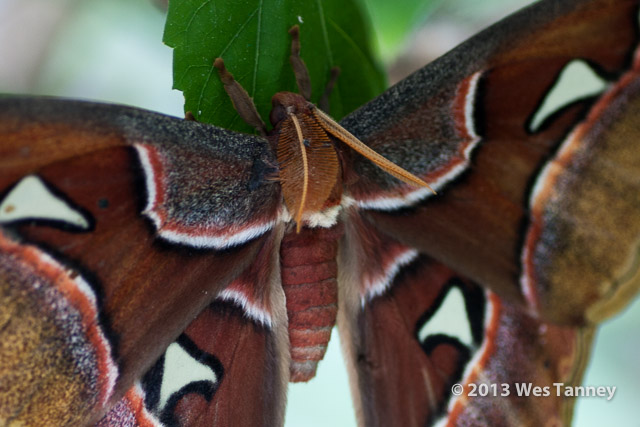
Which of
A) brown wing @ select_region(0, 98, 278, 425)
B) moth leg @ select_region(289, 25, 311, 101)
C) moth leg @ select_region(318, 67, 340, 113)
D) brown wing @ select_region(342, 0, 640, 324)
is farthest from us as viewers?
moth leg @ select_region(318, 67, 340, 113)

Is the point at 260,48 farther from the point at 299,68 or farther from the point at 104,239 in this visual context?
the point at 104,239

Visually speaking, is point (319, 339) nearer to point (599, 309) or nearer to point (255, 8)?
point (599, 309)

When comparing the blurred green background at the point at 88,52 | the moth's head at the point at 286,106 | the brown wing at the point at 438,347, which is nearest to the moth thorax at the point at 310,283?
the brown wing at the point at 438,347

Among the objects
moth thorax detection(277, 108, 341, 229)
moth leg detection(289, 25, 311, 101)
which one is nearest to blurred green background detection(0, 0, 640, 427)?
moth leg detection(289, 25, 311, 101)

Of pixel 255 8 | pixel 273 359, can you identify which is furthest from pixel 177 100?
pixel 273 359

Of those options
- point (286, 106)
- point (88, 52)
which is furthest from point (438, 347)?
point (88, 52)

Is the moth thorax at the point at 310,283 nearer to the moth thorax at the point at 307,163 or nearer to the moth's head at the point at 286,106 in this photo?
the moth thorax at the point at 307,163

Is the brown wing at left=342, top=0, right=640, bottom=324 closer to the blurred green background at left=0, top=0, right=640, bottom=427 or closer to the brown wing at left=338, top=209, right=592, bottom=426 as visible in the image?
the brown wing at left=338, top=209, right=592, bottom=426
